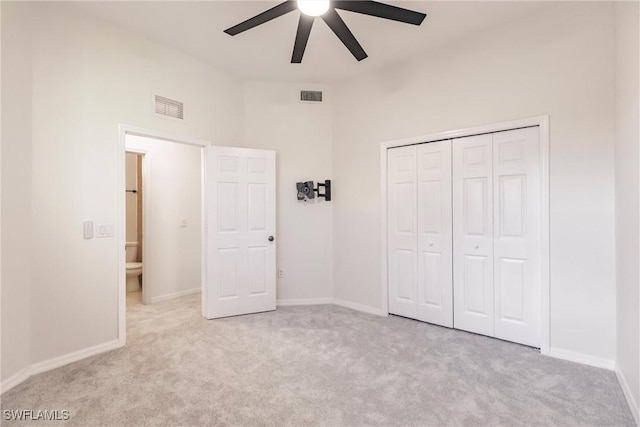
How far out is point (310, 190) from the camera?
420 cm

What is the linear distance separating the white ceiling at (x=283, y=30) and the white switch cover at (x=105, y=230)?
1791 millimetres

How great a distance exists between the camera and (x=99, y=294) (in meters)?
2.84

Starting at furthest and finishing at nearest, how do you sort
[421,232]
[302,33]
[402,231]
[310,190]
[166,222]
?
[166,222] → [310,190] → [402,231] → [421,232] → [302,33]

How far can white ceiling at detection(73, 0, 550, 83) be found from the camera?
2727 mm

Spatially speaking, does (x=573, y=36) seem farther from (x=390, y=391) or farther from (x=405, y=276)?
(x=390, y=391)

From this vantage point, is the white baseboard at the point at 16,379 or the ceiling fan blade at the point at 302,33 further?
the ceiling fan blade at the point at 302,33

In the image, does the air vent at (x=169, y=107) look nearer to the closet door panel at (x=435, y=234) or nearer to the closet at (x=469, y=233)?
the closet at (x=469, y=233)

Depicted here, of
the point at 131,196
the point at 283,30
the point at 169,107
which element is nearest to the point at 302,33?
the point at 283,30

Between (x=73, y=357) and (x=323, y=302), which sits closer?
(x=73, y=357)

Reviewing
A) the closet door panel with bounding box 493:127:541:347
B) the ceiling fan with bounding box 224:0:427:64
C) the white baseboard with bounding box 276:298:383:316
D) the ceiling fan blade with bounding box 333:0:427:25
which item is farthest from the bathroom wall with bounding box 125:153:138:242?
the closet door panel with bounding box 493:127:541:347

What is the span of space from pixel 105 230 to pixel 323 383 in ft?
7.27

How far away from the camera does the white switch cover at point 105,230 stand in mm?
2836

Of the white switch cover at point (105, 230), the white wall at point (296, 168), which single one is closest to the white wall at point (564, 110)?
the white wall at point (296, 168)

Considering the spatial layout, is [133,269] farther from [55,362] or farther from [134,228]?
[55,362]
